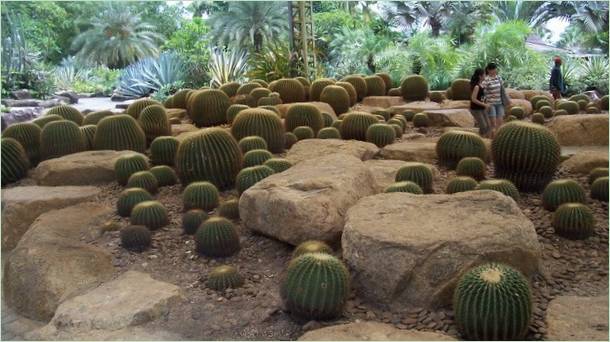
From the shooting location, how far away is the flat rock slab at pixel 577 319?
10.7 feet

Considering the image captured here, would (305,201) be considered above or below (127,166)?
above

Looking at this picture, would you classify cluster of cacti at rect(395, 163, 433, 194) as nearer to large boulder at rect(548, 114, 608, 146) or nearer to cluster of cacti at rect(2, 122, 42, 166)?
large boulder at rect(548, 114, 608, 146)

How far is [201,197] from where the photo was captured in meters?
5.39

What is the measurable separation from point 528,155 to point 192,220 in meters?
3.20

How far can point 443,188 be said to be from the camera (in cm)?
572

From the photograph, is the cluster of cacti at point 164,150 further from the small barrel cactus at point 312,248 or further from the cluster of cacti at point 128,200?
the small barrel cactus at point 312,248

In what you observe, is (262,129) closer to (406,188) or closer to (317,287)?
(406,188)

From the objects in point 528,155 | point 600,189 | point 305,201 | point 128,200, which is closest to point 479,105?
point 528,155

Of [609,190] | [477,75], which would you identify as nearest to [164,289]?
[609,190]

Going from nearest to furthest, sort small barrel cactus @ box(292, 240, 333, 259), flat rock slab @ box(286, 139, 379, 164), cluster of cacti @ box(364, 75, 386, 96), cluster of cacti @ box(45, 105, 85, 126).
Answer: small barrel cactus @ box(292, 240, 333, 259)
flat rock slab @ box(286, 139, 379, 164)
cluster of cacti @ box(45, 105, 85, 126)
cluster of cacti @ box(364, 75, 386, 96)

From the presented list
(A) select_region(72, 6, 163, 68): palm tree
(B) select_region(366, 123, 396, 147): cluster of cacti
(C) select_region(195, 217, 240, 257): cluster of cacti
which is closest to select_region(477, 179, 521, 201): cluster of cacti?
(C) select_region(195, 217, 240, 257): cluster of cacti

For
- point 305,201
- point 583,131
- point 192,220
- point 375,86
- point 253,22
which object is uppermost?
point 253,22

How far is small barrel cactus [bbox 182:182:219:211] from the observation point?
5391mm

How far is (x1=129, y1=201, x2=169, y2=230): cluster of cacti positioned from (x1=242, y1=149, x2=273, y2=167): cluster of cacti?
115 cm
